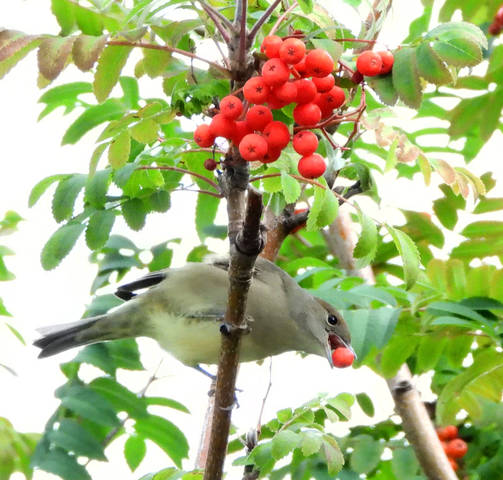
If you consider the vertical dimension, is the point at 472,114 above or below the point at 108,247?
above

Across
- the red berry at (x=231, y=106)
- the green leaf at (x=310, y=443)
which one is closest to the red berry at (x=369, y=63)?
the red berry at (x=231, y=106)

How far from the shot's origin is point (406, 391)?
3.92m

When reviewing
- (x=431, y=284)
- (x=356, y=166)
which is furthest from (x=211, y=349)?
(x=356, y=166)

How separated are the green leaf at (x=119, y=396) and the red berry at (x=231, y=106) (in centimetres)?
154

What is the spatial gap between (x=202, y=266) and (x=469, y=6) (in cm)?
174

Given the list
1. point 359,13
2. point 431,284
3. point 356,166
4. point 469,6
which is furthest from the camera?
point 469,6

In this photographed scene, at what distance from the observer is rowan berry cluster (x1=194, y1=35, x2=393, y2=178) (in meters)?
2.28

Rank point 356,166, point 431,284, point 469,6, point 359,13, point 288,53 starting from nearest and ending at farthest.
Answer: point 288,53 → point 359,13 → point 356,166 → point 431,284 → point 469,6

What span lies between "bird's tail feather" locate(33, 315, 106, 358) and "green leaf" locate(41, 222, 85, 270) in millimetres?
837

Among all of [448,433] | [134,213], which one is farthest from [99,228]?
[448,433]

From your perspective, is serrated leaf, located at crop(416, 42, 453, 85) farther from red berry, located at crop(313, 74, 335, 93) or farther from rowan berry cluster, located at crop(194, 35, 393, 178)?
red berry, located at crop(313, 74, 335, 93)

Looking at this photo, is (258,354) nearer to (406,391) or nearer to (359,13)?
(406,391)

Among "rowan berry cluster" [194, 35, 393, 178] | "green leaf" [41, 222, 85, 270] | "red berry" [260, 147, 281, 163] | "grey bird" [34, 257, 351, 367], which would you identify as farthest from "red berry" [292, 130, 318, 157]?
"grey bird" [34, 257, 351, 367]

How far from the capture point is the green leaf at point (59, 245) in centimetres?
327
